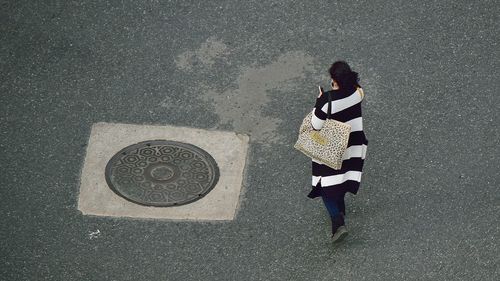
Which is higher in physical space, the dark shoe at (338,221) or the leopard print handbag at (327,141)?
the leopard print handbag at (327,141)

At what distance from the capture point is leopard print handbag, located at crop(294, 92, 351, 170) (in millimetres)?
6113

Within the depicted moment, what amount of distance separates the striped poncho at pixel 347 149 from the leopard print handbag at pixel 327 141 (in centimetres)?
6

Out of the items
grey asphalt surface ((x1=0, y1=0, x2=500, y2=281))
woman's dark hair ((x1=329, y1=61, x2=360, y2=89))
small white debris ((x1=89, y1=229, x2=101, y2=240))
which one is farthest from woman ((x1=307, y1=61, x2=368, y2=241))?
small white debris ((x1=89, y1=229, x2=101, y2=240))

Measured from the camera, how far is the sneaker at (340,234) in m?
6.68

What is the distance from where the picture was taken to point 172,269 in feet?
21.8

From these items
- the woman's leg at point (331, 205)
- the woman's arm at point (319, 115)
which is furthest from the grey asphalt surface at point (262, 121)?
the woman's arm at point (319, 115)

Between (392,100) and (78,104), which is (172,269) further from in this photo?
(392,100)

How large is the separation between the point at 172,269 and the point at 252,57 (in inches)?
108

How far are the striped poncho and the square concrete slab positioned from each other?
2.95 ft

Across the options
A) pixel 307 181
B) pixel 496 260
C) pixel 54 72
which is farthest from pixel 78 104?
pixel 496 260

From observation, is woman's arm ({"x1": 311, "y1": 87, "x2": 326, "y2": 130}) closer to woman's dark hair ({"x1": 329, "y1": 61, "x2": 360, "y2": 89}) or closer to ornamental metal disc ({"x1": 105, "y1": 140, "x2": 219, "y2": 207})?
woman's dark hair ({"x1": 329, "y1": 61, "x2": 360, "y2": 89})

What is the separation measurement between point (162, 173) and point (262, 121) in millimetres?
1179

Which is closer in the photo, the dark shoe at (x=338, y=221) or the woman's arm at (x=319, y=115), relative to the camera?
the woman's arm at (x=319, y=115)

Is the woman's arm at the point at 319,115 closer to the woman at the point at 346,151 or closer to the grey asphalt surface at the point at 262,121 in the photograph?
the woman at the point at 346,151
